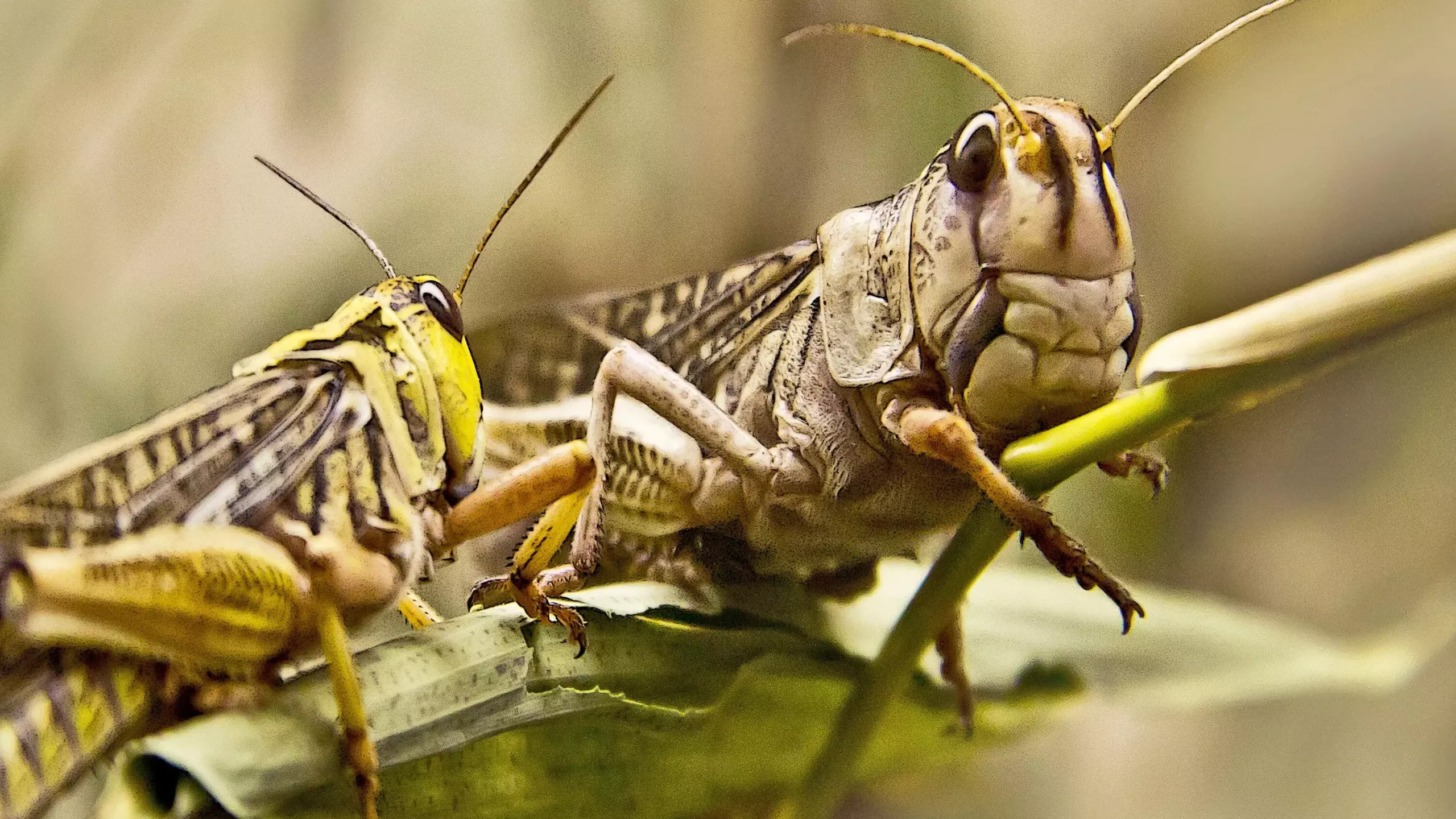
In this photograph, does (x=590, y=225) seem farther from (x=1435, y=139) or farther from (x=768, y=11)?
(x=1435, y=139)

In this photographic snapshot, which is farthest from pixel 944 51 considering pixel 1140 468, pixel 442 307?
pixel 442 307

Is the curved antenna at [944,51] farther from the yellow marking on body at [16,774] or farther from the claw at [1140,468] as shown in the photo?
the yellow marking on body at [16,774]

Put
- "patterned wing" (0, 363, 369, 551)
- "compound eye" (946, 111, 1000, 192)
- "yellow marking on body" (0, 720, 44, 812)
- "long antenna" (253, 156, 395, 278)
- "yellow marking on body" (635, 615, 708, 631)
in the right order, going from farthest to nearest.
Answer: "long antenna" (253, 156, 395, 278) < "yellow marking on body" (635, 615, 708, 631) < "compound eye" (946, 111, 1000, 192) < "patterned wing" (0, 363, 369, 551) < "yellow marking on body" (0, 720, 44, 812)

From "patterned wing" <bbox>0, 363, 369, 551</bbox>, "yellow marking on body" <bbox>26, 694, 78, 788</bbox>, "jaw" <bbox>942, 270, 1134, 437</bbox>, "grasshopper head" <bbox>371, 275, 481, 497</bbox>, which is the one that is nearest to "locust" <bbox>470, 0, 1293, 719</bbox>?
"jaw" <bbox>942, 270, 1134, 437</bbox>

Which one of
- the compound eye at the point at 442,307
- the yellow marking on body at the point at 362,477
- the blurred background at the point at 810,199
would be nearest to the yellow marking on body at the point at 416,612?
the yellow marking on body at the point at 362,477

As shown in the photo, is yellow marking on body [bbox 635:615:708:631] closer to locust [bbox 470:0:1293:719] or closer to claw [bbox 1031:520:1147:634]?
locust [bbox 470:0:1293:719]

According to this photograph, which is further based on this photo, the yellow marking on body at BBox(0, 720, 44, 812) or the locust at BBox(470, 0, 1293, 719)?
the locust at BBox(470, 0, 1293, 719)

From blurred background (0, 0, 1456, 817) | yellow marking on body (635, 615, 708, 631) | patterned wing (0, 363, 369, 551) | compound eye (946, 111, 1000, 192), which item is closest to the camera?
patterned wing (0, 363, 369, 551)
